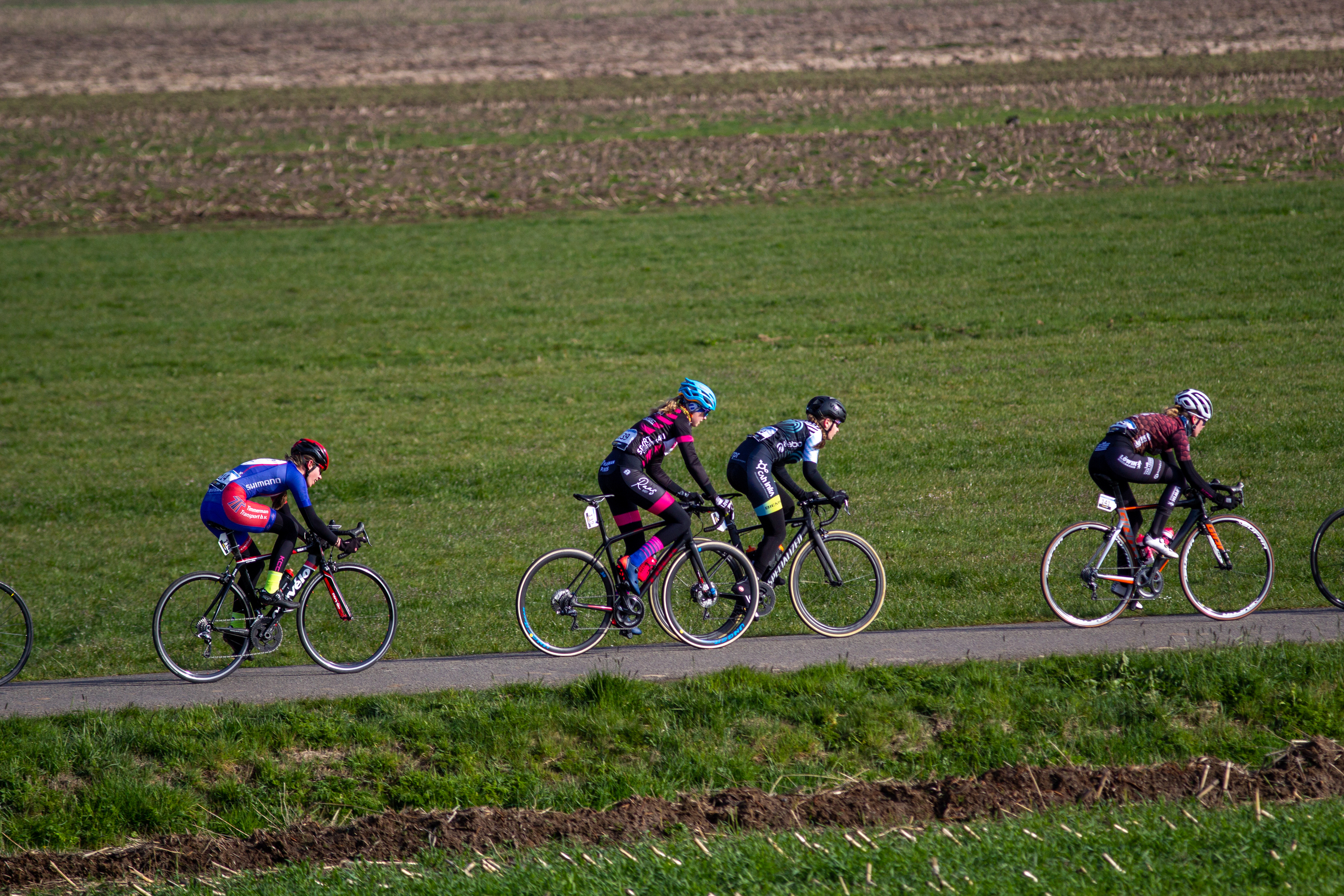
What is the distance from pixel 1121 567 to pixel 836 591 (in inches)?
Result: 98.0

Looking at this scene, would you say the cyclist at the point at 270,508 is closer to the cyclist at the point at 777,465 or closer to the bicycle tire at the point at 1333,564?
the cyclist at the point at 777,465

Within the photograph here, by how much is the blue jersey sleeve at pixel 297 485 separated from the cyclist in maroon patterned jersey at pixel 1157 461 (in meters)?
6.82

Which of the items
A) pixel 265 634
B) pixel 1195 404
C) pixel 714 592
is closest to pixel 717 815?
pixel 714 592

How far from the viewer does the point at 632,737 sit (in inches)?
337

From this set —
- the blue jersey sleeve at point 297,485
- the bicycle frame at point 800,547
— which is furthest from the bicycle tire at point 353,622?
the bicycle frame at point 800,547

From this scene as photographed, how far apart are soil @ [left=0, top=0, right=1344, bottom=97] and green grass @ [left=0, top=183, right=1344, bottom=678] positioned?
2475 cm

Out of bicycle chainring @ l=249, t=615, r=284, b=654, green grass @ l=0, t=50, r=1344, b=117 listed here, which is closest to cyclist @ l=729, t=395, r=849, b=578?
bicycle chainring @ l=249, t=615, r=284, b=654

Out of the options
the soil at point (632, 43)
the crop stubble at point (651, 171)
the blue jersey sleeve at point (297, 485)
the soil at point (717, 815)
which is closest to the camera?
the soil at point (717, 815)

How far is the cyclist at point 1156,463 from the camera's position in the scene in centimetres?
1004

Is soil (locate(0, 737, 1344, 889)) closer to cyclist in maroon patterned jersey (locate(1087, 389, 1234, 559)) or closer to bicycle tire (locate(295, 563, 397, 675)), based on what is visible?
bicycle tire (locate(295, 563, 397, 675))

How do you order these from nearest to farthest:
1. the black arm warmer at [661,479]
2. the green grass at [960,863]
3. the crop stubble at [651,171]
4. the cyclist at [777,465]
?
1. the green grass at [960,863]
2. the black arm warmer at [661,479]
3. the cyclist at [777,465]
4. the crop stubble at [651,171]

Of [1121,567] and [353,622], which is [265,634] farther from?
[1121,567]

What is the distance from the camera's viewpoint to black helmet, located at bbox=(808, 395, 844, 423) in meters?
10.2

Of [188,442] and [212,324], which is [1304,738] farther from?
[212,324]
